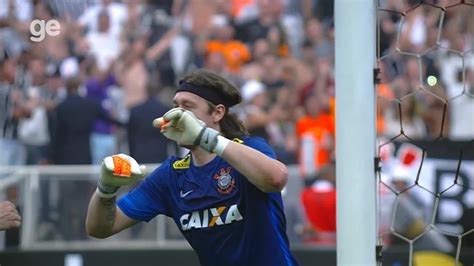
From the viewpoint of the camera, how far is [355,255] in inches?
154

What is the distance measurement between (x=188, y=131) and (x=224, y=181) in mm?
559

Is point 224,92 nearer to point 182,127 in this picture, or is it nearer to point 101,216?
point 182,127

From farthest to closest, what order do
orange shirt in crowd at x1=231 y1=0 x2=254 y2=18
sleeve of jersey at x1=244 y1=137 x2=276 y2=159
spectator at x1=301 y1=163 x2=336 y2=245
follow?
1. orange shirt in crowd at x1=231 y1=0 x2=254 y2=18
2. spectator at x1=301 y1=163 x2=336 y2=245
3. sleeve of jersey at x1=244 y1=137 x2=276 y2=159

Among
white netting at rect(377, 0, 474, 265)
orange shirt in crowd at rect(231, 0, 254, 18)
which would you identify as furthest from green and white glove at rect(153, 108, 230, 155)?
orange shirt in crowd at rect(231, 0, 254, 18)

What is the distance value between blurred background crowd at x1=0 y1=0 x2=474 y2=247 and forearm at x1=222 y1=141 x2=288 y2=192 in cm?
540

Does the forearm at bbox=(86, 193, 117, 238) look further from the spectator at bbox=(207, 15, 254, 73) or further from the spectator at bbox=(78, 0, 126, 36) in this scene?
the spectator at bbox=(207, 15, 254, 73)

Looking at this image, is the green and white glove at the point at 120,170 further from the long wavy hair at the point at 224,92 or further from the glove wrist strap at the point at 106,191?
the long wavy hair at the point at 224,92

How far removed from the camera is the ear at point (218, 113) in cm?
449

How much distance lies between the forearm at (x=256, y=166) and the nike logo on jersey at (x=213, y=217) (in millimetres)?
348

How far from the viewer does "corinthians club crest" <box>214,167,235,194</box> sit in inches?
173

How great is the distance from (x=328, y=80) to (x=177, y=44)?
1.80m

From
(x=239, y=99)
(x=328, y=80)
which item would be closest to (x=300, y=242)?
(x=328, y=80)

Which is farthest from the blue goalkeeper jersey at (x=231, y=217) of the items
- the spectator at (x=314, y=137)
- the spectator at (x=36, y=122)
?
the spectator at (x=36, y=122)

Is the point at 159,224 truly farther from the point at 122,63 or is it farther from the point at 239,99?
the point at 239,99
